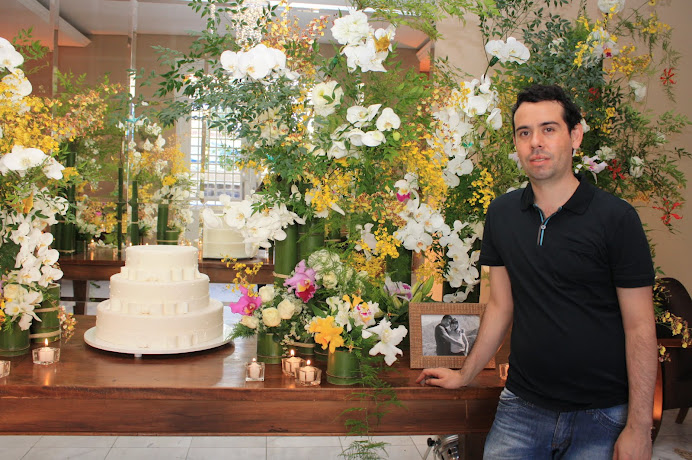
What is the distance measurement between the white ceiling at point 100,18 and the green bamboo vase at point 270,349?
287 cm

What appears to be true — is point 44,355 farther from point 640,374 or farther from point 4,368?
point 640,374

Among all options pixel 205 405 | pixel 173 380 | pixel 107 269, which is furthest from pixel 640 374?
pixel 107 269

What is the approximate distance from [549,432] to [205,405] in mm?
913

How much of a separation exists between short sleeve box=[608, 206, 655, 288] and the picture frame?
0.54 metres

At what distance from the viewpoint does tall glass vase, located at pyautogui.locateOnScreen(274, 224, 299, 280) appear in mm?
2158

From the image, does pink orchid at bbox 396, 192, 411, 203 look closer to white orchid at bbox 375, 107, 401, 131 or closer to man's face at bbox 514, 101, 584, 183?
white orchid at bbox 375, 107, 401, 131

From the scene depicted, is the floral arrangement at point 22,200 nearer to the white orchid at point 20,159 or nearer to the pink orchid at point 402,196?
the white orchid at point 20,159

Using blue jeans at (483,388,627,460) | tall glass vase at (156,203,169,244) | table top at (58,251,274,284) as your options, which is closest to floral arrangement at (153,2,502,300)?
blue jeans at (483,388,627,460)

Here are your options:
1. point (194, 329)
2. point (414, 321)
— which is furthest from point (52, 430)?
point (414, 321)

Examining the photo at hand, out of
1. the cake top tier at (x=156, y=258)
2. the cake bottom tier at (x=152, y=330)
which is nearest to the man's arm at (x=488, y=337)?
the cake bottom tier at (x=152, y=330)

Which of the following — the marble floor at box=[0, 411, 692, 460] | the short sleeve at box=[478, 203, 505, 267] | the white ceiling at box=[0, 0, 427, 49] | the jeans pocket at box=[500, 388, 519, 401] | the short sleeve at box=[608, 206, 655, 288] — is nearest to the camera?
the short sleeve at box=[608, 206, 655, 288]

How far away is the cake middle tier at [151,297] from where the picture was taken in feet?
6.95

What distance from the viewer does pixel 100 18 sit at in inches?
185

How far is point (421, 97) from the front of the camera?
6.54 feet
